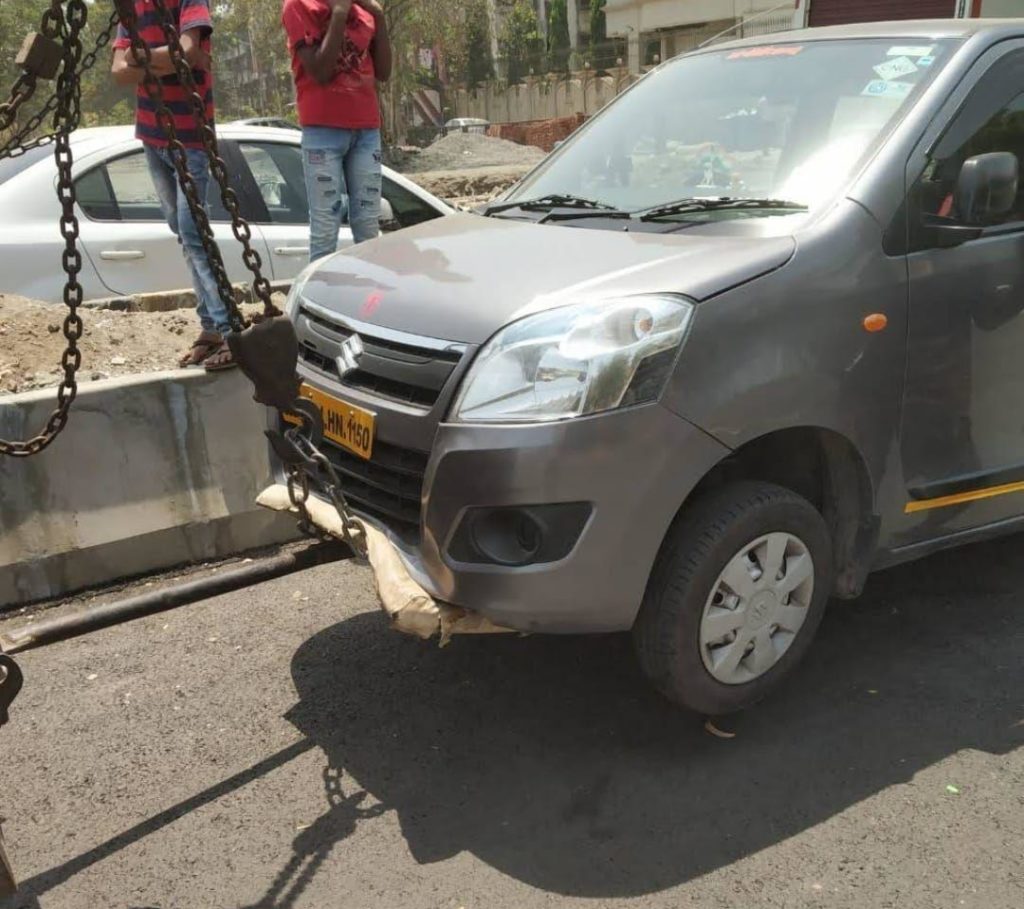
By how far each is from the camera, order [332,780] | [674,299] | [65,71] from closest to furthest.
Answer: [65,71] → [674,299] → [332,780]

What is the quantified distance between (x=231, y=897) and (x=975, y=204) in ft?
9.60

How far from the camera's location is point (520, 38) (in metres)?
59.1

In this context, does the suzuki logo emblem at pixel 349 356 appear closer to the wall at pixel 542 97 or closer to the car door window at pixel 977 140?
the car door window at pixel 977 140

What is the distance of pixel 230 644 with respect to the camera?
401 centimetres

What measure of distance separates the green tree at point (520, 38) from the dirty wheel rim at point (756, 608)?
181 ft

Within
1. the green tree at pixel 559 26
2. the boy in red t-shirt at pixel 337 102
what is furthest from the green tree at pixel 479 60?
the boy in red t-shirt at pixel 337 102

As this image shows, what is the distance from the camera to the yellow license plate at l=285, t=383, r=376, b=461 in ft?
10.3

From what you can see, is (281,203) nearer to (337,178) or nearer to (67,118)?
(337,178)

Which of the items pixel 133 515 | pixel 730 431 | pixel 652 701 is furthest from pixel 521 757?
pixel 133 515

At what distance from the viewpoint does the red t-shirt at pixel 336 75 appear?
17.7 feet

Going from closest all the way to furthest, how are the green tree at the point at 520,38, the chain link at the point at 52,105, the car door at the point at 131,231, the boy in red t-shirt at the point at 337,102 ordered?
the chain link at the point at 52,105, the boy in red t-shirt at the point at 337,102, the car door at the point at 131,231, the green tree at the point at 520,38

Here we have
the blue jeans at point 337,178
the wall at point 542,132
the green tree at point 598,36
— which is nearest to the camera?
the blue jeans at point 337,178

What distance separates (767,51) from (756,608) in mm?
2211

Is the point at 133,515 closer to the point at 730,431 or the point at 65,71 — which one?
the point at 65,71
